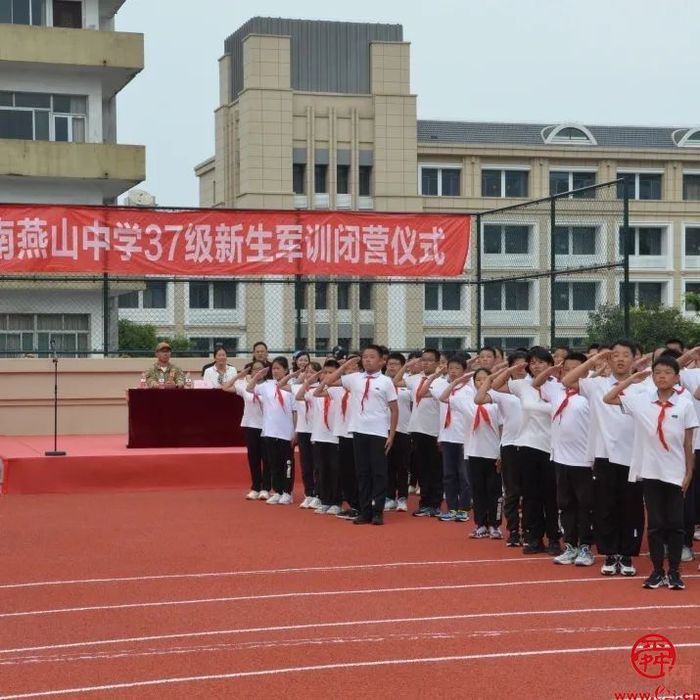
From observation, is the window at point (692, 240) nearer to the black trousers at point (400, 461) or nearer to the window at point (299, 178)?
the window at point (299, 178)

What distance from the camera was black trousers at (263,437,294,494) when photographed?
15945mm

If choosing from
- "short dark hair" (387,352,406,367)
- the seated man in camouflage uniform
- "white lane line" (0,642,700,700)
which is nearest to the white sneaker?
"white lane line" (0,642,700,700)

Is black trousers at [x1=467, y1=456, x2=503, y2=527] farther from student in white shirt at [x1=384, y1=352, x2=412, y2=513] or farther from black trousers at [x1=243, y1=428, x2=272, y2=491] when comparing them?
black trousers at [x1=243, y1=428, x2=272, y2=491]

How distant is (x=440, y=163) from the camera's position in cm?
7344

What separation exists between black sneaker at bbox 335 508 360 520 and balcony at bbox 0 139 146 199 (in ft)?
88.8

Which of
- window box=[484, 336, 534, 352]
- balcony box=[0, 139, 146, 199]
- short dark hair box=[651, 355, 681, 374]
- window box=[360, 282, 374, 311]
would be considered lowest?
short dark hair box=[651, 355, 681, 374]

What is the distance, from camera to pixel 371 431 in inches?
555

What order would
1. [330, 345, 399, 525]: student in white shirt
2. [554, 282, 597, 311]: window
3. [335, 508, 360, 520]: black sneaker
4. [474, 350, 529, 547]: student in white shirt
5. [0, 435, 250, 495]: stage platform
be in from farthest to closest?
[554, 282, 597, 311]: window, [0, 435, 250, 495]: stage platform, [335, 508, 360, 520]: black sneaker, [330, 345, 399, 525]: student in white shirt, [474, 350, 529, 547]: student in white shirt

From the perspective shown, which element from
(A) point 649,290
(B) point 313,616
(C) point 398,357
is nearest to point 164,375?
(C) point 398,357

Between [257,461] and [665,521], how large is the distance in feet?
23.4

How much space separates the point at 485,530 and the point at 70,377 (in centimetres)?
935

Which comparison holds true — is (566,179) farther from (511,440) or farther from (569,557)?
Answer: (569,557)


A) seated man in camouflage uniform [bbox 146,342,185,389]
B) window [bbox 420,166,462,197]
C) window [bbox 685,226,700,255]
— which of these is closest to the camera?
seated man in camouflage uniform [bbox 146,342,185,389]

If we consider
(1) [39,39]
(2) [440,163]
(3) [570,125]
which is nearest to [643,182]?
(3) [570,125]
